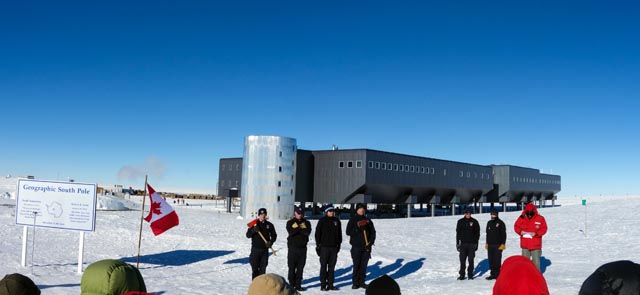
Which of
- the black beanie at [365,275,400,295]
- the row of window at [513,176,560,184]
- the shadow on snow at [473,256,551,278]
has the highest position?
the row of window at [513,176,560,184]

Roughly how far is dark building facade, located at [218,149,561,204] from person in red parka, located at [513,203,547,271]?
30.5 m

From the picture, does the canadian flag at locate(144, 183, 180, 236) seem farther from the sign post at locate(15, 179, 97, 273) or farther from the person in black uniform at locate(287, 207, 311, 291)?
the person in black uniform at locate(287, 207, 311, 291)

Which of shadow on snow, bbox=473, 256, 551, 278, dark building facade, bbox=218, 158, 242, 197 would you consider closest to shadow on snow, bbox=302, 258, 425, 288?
shadow on snow, bbox=473, 256, 551, 278

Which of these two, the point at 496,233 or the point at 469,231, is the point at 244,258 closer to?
the point at 469,231

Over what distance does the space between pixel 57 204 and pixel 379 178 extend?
112ft

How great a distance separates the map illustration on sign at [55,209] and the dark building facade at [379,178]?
31684mm

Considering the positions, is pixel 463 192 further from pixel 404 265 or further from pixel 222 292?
pixel 222 292

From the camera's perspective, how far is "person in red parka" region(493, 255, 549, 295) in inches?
116

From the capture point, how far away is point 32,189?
1424 cm

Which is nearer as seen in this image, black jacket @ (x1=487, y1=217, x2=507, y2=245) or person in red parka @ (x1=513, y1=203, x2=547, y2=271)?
person in red parka @ (x1=513, y1=203, x2=547, y2=271)

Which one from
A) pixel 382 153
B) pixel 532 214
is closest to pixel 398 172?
pixel 382 153

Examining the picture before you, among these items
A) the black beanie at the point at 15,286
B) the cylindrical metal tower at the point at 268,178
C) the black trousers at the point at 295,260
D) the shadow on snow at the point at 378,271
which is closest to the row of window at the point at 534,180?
the cylindrical metal tower at the point at 268,178

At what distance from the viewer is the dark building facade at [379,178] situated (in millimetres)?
44812

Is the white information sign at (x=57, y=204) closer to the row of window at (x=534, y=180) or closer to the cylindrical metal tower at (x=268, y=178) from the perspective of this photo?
the cylindrical metal tower at (x=268, y=178)
